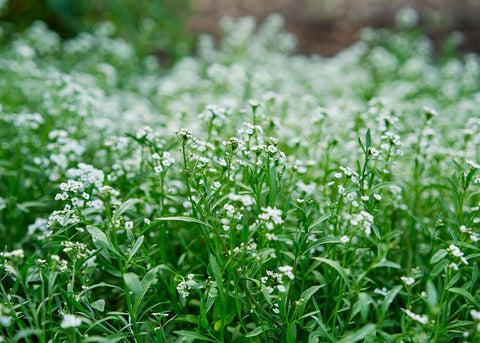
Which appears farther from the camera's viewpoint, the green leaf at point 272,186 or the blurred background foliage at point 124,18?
the blurred background foliage at point 124,18

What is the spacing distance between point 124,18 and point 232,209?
25.4 ft

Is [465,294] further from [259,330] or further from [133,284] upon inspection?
[133,284]

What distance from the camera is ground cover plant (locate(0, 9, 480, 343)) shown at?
2326mm

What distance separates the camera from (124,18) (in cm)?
882

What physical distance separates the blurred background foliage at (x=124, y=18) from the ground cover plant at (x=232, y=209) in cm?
99

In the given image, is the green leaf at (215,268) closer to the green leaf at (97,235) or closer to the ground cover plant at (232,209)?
the ground cover plant at (232,209)

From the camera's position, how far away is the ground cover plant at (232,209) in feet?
7.63

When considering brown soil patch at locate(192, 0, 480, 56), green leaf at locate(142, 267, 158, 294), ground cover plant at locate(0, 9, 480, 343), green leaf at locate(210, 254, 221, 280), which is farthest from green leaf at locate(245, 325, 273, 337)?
brown soil patch at locate(192, 0, 480, 56)

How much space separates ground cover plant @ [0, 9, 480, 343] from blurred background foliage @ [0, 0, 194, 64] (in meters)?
0.99

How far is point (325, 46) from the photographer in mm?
11195

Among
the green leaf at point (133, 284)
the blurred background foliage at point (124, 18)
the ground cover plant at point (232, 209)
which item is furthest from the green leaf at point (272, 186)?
the blurred background foliage at point (124, 18)

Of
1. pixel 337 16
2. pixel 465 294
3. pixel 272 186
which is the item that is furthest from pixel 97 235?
pixel 337 16

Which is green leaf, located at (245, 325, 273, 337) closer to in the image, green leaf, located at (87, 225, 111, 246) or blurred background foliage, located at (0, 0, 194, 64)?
green leaf, located at (87, 225, 111, 246)

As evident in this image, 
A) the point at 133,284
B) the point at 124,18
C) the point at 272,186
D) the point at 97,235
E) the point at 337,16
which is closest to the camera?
the point at 133,284
